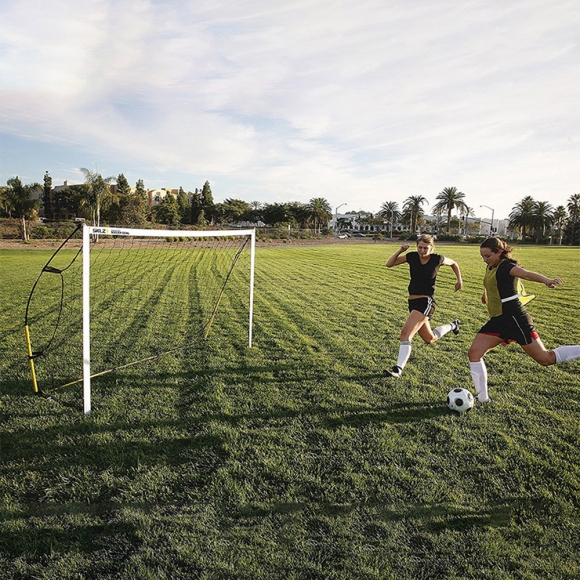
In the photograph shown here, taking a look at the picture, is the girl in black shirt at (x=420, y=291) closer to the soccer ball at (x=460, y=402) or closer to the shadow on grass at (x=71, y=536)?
the soccer ball at (x=460, y=402)

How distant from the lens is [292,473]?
3.21 metres

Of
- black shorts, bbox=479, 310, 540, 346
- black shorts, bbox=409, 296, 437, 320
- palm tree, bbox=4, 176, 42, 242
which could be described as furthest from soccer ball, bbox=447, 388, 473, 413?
palm tree, bbox=4, 176, 42, 242

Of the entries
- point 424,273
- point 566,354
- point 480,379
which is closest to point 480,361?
point 480,379

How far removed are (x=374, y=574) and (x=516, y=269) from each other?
124 inches

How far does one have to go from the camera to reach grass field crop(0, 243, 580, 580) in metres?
2.41

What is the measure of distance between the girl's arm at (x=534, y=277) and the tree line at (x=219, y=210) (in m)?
37.0

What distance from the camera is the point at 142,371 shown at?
17.8 ft

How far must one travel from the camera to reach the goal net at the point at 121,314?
4.73 meters

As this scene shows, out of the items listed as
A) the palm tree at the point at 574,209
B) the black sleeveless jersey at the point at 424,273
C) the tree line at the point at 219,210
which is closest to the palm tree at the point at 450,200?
the tree line at the point at 219,210

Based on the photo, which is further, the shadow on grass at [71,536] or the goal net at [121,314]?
the goal net at [121,314]

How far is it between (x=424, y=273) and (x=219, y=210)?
233 ft

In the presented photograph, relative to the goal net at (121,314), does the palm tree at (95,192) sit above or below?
above

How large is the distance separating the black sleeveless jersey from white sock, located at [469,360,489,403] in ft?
3.76

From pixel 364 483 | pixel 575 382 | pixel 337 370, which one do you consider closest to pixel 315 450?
pixel 364 483
